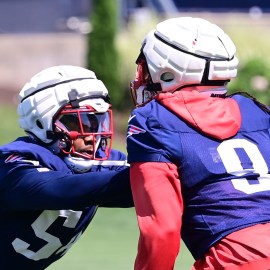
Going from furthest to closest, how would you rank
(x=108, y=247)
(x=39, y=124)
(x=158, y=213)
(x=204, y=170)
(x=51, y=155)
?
(x=108, y=247) < (x=39, y=124) < (x=51, y=155) < (x=204, y=170) < (x=158, y=213)

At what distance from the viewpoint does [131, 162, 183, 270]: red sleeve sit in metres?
3.14

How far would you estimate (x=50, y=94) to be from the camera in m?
4.11

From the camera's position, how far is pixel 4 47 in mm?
18281

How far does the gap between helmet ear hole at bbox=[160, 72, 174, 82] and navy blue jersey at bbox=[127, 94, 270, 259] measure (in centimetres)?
13

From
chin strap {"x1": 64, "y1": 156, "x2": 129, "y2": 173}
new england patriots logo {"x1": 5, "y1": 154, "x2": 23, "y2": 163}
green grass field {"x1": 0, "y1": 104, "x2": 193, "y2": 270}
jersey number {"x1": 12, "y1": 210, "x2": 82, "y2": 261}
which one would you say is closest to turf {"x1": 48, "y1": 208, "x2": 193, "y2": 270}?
green grass field {"x1": 0, "y1": 104, "x2": 193, "y2": 270}

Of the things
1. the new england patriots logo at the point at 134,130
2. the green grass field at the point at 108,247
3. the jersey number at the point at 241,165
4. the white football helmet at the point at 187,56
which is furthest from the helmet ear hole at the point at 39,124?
the green grass field at the point at 108,247

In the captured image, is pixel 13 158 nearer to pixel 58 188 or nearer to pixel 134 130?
pixel 58 188

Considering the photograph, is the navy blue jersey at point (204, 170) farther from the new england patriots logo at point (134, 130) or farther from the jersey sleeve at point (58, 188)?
the jersey sleeve at point (58, 188)

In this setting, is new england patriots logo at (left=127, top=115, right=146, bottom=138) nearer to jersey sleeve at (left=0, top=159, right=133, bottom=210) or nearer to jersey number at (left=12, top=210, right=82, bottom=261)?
jersey sleeve at (left=0, top=159, right=133, bottom=210)

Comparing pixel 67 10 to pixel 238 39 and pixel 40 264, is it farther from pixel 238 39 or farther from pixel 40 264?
pixel 40 264

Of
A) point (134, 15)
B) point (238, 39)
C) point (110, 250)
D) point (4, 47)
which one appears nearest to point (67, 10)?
point (134, 15)

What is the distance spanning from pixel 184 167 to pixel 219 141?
172 millimetres

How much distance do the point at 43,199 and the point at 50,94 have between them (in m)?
0.61

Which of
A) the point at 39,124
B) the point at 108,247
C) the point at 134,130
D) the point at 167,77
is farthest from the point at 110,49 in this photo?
the point at 134,130
